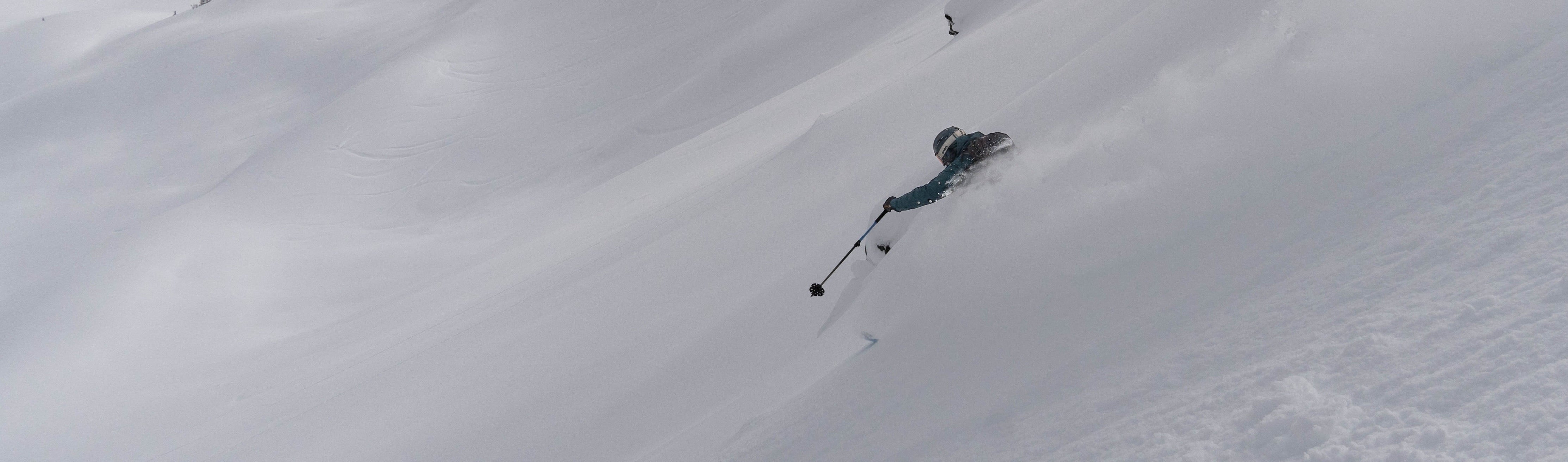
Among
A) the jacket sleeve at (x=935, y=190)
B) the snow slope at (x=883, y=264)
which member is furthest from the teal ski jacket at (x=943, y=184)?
the snow slope at (x=883, y=264)

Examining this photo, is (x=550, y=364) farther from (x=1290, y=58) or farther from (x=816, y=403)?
(x=1290, y=58)

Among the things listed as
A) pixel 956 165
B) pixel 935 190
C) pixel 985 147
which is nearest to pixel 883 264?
pixel 935 190

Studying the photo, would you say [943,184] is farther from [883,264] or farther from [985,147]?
[883,264]

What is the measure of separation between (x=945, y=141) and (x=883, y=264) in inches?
35.0

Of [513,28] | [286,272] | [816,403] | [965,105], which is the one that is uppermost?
[513,28]

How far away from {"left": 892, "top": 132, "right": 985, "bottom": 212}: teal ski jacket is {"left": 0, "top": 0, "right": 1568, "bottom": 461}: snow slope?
0.17 metres

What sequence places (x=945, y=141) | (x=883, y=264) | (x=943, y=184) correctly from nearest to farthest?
(x=943, y=184) < (x=945, y=141) < (x=883, y=264)

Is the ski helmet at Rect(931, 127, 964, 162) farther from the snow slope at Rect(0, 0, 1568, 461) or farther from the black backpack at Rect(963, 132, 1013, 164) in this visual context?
the snow slope at Rect(0, 0, 1568, 461)

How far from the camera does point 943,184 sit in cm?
495

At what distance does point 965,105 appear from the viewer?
7.85m

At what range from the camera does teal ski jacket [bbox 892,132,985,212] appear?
496cm

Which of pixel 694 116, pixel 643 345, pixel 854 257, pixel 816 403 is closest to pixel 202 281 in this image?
pixel 694 116

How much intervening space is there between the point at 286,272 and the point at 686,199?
10.2m

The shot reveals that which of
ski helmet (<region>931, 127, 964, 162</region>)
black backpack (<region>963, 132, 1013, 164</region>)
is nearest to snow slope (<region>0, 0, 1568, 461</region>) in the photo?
black backpack (<region>963, 132, 1013, 164</region>)
